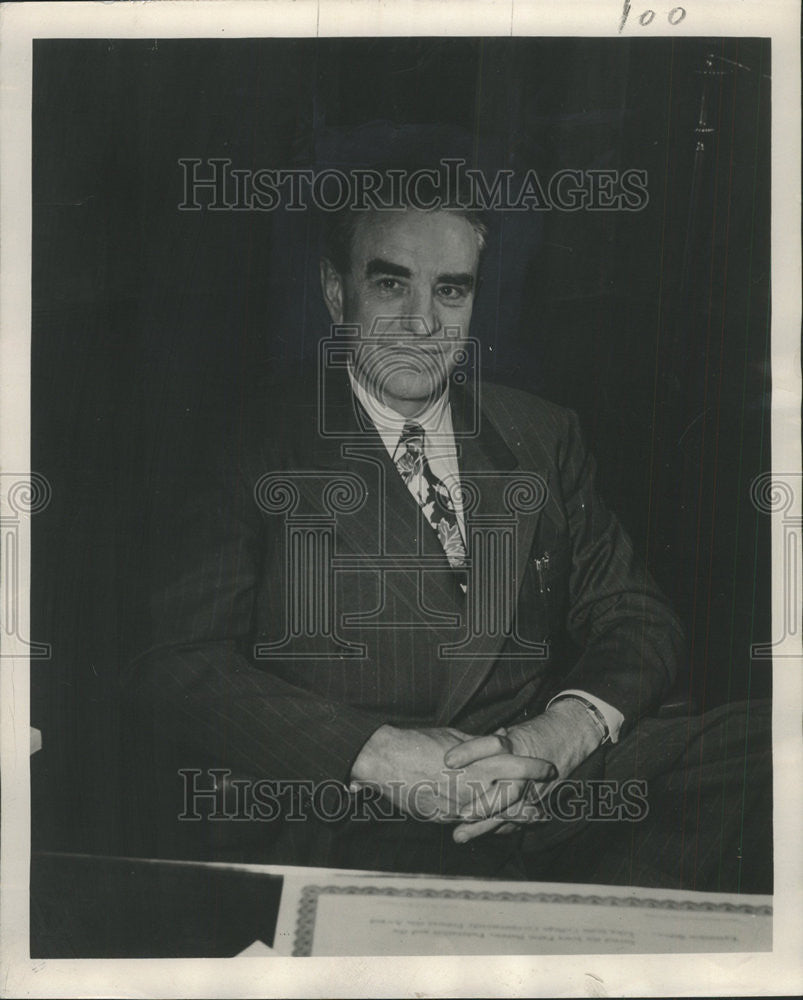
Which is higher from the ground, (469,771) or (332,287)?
(332,287)

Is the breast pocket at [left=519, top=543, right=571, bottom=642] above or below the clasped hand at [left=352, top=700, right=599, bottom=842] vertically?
above

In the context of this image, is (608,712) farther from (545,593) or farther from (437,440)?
(437,440)

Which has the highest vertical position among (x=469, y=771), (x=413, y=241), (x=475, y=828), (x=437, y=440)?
(x=413, y=241)

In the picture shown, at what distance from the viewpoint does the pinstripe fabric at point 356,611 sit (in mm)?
1652

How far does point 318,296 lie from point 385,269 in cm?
13

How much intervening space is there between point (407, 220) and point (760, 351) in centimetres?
69

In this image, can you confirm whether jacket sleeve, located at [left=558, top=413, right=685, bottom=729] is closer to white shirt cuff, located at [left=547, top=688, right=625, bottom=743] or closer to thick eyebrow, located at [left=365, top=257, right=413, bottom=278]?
white shirt cuff, located at [left=547, top=688, right=625, bottom=743]

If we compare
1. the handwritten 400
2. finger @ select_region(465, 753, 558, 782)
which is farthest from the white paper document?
the handwritten 400

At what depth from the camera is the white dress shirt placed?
1685 mm

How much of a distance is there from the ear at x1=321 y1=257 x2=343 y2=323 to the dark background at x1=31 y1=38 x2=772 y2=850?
0.07ft

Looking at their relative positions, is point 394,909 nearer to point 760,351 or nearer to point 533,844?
point 533,844

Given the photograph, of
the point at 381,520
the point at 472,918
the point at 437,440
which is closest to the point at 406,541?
the point at 381,520

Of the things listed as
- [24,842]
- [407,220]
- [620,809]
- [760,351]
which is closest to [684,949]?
[620,809]

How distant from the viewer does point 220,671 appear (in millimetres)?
1648
